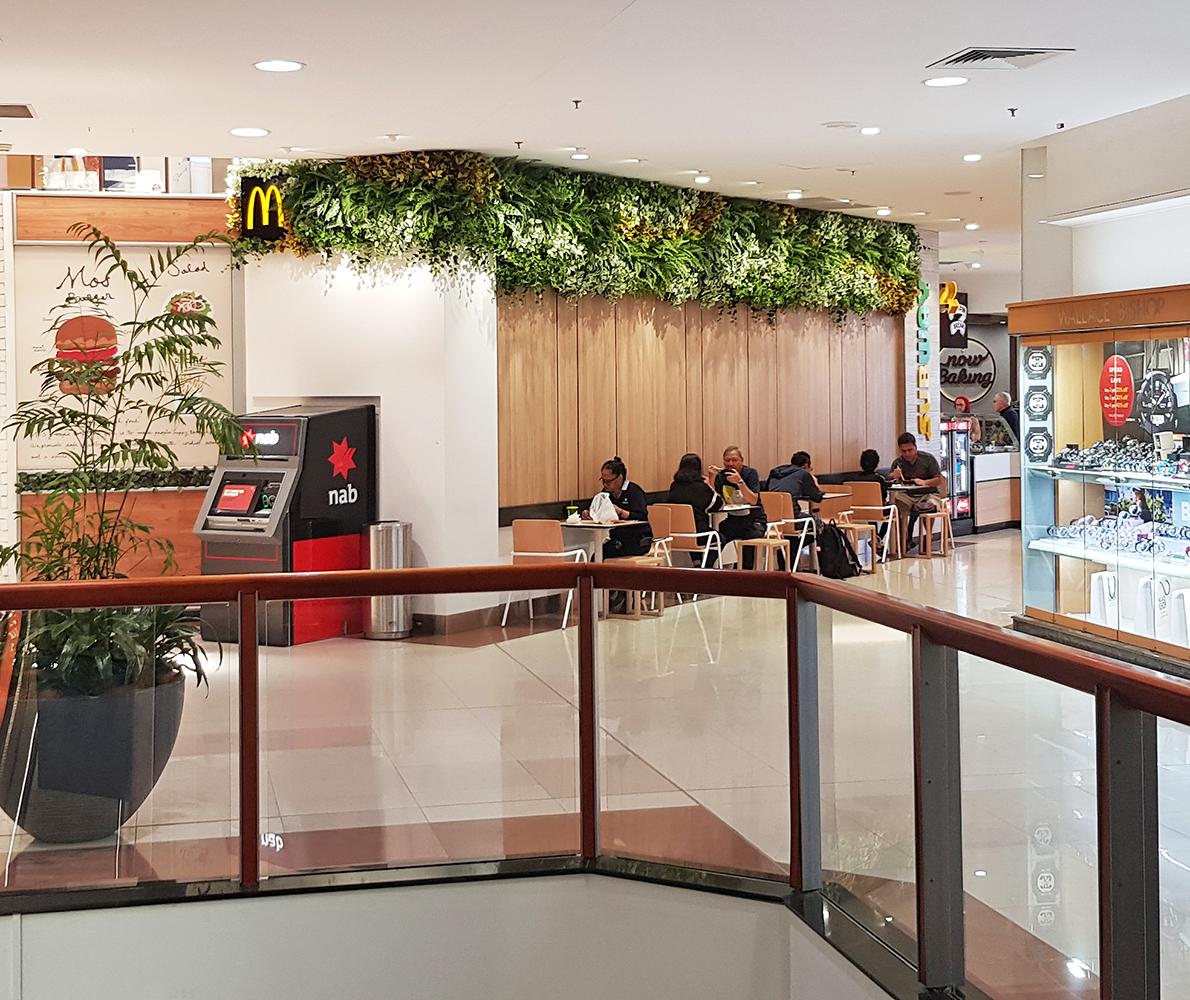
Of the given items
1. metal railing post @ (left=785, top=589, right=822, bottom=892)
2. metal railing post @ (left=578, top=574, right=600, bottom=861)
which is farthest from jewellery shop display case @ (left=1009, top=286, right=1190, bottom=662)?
metal railing post @ (left=578, top=574, right=600, bottom=861)

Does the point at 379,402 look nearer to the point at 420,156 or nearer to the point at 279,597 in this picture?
the point at 420,156

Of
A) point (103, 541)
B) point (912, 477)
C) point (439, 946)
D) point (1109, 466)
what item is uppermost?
point (1109, 466)

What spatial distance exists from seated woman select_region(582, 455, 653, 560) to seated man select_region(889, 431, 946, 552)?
14.7 ft

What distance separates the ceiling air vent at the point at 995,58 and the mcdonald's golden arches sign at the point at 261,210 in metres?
4.83

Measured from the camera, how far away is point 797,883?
414 cm

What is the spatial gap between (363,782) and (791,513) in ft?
27.8

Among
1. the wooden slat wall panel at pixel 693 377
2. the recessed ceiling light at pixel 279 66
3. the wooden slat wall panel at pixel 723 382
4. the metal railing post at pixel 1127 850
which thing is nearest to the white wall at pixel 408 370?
the wooden slat wall panel at pixel 693 377

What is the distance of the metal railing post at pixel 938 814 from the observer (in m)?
3.29

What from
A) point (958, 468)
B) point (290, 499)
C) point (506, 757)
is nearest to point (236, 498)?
point (290, 499)

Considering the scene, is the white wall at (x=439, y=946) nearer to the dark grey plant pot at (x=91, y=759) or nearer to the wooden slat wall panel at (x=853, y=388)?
the dark grey plant pot at (x=91, y=759)

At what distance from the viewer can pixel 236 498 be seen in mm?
9461

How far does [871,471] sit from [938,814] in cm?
1133

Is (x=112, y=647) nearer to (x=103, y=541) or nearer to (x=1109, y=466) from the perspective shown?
(x=103, y=541)

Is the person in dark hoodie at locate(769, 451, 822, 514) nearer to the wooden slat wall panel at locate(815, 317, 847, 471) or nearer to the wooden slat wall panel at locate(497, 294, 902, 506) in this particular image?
the wooden slat wall panel at locate(497, 294, 902, 506)
